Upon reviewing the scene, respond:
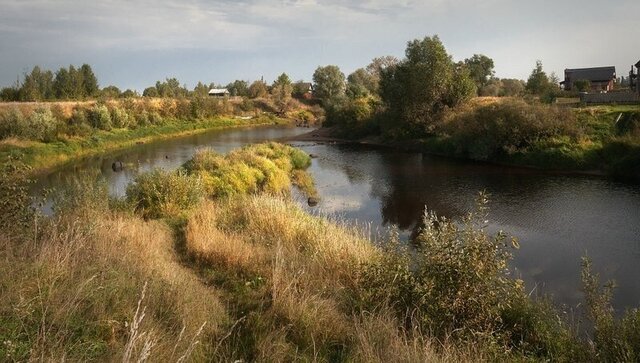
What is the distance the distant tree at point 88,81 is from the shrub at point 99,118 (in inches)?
901

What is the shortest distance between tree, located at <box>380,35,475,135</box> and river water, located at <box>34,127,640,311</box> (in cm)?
965

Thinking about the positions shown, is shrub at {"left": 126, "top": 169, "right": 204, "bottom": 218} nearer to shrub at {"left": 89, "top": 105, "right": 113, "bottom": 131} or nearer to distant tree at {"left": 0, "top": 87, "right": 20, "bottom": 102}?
shrub at {"left": 89, "top": 105, "right": 113, "bottom": 131}

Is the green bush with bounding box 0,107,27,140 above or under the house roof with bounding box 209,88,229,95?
under

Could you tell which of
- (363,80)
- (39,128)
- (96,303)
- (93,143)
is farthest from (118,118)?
(363,80)

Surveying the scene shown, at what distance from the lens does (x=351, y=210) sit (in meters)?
21.8

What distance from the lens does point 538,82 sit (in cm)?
6009

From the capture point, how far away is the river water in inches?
537

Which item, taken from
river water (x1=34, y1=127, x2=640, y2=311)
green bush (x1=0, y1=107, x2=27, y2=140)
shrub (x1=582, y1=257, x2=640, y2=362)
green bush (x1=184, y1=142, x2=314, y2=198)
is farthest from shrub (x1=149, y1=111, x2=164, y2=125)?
→ shrub (x1=582, y1=257, x2=640, y2=362)

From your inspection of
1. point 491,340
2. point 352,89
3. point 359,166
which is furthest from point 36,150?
point 352,89

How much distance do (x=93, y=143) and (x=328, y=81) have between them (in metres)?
63.7

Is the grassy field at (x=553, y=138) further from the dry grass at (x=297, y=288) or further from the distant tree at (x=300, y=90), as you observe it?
the distant tree at (x=300, y=90)

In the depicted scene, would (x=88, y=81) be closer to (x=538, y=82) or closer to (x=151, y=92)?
(x=151, y=92)

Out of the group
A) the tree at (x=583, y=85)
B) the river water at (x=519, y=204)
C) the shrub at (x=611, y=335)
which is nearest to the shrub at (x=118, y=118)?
the river water at (x=519, y=204)

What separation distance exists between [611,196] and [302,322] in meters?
21.7
